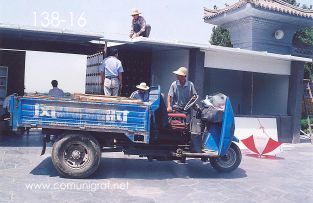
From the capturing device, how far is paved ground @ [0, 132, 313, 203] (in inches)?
212

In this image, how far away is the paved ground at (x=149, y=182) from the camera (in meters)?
5.39

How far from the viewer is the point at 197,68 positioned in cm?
1108

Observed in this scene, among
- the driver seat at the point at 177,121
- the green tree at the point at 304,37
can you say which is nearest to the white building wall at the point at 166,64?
the driver seat at the point at 177,121

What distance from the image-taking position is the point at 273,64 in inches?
509

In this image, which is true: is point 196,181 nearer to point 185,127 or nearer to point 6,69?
point 185,127

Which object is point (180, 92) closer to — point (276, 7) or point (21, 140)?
point (21, 140)

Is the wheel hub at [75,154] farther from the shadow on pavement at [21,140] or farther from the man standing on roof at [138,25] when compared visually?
the man standing on roof at [138,25]

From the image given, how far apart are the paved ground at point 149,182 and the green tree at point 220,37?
11.8 m

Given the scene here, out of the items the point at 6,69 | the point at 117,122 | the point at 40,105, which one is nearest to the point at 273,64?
the point at 117,122

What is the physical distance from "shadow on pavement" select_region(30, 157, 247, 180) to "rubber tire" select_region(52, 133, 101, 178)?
268mm

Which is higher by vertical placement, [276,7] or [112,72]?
[276,7]

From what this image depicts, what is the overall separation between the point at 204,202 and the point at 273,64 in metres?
8.88

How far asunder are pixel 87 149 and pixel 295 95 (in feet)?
31.9

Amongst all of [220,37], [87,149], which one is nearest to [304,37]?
[220,37]
